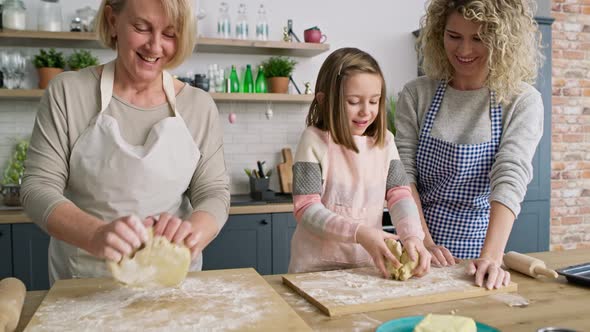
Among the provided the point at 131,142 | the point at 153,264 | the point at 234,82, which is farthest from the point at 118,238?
the point at 234,82

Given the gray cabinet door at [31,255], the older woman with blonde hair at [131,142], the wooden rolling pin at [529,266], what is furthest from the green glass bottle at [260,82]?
the wooden rolling pin at [529,266]

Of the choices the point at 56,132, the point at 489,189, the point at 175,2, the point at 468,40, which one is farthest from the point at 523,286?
the point at 56,132

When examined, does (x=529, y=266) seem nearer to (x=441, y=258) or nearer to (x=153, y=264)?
(x=441, y=258)

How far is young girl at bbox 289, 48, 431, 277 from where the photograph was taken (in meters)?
1.53

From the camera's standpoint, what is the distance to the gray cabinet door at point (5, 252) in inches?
115

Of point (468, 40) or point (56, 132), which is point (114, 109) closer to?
point (56, 132)

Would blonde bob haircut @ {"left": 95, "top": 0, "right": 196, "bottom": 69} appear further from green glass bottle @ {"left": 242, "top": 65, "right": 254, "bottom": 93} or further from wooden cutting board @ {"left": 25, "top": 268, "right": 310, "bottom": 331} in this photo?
green glass bottle @ {"left": 242, "top": 65, "right": 254, "bottom": 93}

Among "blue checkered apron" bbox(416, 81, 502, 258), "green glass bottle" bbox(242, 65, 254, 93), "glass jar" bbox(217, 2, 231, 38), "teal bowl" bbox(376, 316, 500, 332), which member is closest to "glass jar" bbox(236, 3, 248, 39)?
"glass jar" bbox(217, 2, 231, 38)

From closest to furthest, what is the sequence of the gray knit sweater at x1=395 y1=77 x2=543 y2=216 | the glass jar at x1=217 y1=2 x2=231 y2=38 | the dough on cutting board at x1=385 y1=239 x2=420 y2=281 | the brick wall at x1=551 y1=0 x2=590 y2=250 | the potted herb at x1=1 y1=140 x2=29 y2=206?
the dough on cutting board at x1=385 y1=239 x2=420 y2=281
the gray knit sweater at x1=395 y1=77 x2=543 y2=216
the potted herb at x1=1 y1=140 x2=29 y2=206
the glass jar at x1=217 y1=2 x2=231 y2=38
the brick wall at x1=551 y1=0 x2=590 y2=250

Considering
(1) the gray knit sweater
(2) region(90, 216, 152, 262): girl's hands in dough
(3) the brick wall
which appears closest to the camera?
(2) region(90, 216, 152, 262): girl's hands in dough

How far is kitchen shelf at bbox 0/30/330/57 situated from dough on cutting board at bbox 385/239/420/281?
247 centimetres

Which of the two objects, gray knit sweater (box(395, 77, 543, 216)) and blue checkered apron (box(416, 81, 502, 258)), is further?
blue checkered apron (box(416, 81, 502, 258))

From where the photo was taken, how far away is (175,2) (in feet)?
4.28

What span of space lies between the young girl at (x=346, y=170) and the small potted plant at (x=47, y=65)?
230cm
